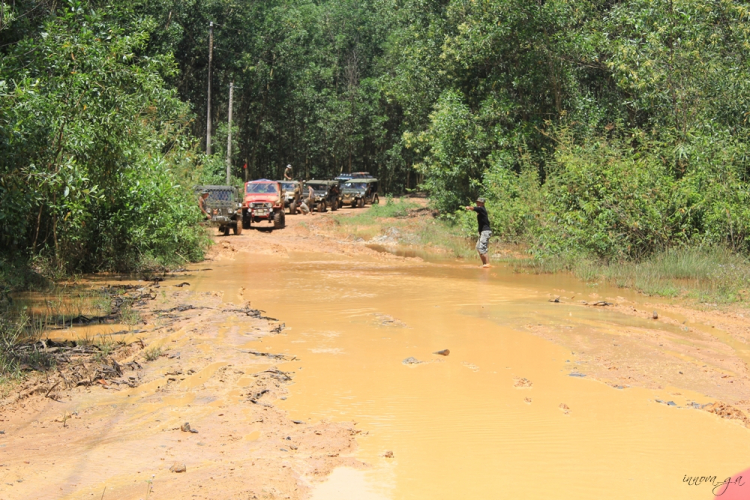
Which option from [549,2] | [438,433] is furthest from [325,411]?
[549,2]

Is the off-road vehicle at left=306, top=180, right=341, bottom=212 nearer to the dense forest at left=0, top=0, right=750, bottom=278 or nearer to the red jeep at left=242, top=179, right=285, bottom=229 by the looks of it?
the dense forest at left=0, top=0, right=750, bottom=278

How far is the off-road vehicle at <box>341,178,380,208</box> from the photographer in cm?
4881

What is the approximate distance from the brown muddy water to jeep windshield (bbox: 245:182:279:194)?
19.5 m

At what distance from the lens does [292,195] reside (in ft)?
134

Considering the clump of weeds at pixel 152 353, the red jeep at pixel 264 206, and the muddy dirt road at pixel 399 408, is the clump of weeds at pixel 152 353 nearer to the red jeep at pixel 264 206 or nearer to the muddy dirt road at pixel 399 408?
the muddy dirt road at pixel 399 408

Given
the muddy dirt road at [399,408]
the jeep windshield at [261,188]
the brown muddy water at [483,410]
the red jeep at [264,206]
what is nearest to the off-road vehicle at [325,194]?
the jeep windshield at [261,188]

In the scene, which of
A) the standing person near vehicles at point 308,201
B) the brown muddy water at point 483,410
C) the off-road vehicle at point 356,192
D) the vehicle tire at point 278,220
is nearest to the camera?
the brown muddy water at point 483,410

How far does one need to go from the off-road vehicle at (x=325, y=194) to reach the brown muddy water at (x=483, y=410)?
30938 millimetres

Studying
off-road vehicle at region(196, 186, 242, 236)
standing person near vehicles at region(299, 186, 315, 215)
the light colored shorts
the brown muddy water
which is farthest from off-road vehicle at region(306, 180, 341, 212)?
the brown muddy water

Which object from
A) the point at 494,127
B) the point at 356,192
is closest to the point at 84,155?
the point at 494,127

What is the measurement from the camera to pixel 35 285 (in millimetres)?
13805

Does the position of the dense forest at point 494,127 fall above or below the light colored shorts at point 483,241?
above

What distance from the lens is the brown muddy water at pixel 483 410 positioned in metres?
5.34

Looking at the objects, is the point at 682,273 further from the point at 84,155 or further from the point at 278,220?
the point at 278,220
